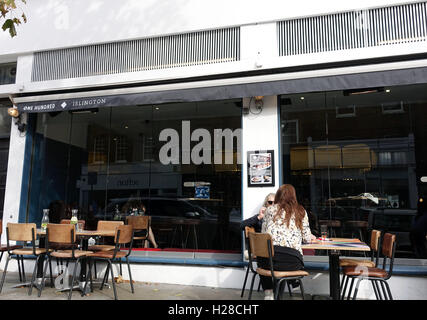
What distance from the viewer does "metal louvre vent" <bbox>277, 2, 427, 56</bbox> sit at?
5.48m

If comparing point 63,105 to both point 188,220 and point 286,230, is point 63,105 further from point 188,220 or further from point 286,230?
point 286,230

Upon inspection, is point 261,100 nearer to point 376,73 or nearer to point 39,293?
point 376,73

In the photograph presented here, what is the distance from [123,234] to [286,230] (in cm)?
242

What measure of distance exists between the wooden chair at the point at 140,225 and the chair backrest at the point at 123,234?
74.2 inches

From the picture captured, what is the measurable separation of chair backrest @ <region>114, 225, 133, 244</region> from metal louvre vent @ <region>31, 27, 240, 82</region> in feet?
10.0

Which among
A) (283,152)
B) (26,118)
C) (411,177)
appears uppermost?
(26,118)

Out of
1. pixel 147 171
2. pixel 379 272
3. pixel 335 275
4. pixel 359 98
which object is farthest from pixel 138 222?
pixel 359 98

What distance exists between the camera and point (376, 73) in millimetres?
5180

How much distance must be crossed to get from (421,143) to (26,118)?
7837 millimetres

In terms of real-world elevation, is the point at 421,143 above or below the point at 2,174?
above

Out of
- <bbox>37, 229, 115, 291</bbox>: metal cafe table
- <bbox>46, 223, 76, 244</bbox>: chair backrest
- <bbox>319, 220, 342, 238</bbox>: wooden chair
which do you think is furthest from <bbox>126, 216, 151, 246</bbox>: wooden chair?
<bbox>319, 220, 342, 238</bbox>: wooden chair

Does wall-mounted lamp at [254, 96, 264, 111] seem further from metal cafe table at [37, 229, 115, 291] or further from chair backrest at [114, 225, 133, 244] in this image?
metal cafe table at [37, 229, 115, 291]

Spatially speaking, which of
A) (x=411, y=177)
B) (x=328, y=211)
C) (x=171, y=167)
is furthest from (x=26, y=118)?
(x=411, y=177)

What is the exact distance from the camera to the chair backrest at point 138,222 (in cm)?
721
